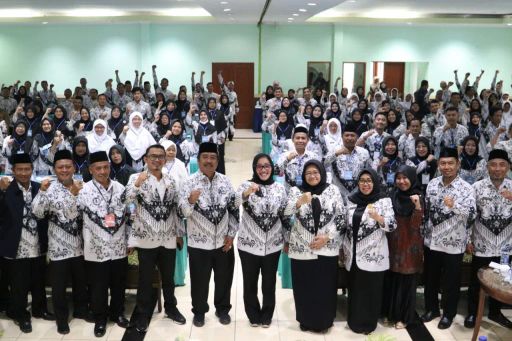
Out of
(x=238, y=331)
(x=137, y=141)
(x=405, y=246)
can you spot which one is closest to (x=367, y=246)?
(x=405, y=246)

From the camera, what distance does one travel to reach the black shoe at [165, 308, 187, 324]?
4699 millimetres

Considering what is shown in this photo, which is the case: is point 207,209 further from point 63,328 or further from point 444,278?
point 444,278

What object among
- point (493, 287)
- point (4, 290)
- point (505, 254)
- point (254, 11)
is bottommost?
point (4, 290)

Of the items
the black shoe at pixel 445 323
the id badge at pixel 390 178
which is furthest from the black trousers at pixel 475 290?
the id badge at pixel 390 178

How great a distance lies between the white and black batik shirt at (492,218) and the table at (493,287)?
262 mm

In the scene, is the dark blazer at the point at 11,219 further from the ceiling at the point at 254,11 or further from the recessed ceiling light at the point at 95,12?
the recessed ceiling light at the point at 95,12

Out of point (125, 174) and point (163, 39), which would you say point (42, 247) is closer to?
point (125, 174)

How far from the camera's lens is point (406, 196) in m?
4.37

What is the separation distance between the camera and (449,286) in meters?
→ 4.57

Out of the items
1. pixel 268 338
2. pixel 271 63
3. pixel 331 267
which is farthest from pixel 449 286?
pixel 271 63

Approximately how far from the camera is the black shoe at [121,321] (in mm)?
4633

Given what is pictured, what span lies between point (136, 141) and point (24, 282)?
10.8 feet

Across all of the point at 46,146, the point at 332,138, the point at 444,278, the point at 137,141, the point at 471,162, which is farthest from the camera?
the point at 332,138

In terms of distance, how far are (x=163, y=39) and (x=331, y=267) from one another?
1393 centimetres
